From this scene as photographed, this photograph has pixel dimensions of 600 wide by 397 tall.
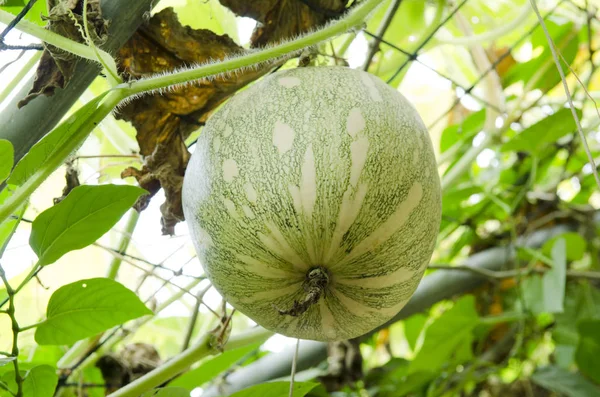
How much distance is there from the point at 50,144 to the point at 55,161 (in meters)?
0.03

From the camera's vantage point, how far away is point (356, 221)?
25.4 inches

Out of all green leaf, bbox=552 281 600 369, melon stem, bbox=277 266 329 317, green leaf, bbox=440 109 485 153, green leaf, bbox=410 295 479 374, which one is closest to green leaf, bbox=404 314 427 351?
green leaf, bbox=410 295 479 374

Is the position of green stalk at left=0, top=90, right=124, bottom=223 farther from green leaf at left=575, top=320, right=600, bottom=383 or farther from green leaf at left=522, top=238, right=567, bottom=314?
green leaf at left=575, top=320, right=600, bottom=383

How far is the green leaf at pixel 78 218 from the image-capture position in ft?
2.12

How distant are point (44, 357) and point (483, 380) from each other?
1.08 meters

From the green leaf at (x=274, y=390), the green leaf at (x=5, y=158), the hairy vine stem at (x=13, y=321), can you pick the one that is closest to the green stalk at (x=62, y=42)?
the green leaf at (x=5, y=158)

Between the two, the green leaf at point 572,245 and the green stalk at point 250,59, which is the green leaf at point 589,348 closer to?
the green leaf at point 572,245

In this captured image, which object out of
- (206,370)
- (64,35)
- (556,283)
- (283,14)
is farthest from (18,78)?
(556,283)

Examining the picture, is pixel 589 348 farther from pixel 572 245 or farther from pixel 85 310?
pixel 85 310

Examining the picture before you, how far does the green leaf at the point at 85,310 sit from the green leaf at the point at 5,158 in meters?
0.14

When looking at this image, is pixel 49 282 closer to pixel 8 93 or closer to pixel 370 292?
pixel 8 93

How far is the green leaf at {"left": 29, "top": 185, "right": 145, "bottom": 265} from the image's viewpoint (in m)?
0.65

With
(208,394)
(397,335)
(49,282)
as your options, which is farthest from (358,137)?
(397,335)

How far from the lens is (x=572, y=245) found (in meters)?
1.39
